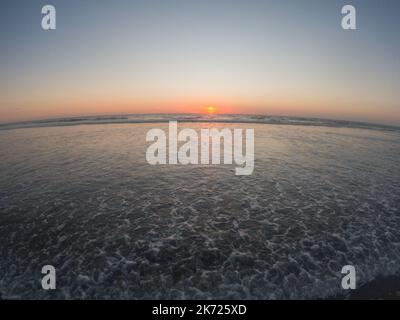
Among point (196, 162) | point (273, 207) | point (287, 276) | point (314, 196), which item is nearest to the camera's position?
point (287, 276)

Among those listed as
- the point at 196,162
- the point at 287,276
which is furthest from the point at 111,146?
the point at 287,276

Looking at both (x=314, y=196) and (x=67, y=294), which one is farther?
(x=314, y=196)

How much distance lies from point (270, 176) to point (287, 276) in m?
8.42

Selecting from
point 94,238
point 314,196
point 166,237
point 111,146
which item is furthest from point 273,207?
point 111,146

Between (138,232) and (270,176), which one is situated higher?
(270,176)

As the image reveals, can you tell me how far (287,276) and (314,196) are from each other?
618 cm

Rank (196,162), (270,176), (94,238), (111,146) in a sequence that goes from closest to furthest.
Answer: (94,238), (270,176), (196,162), (111,146)

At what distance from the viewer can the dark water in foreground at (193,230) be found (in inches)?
263

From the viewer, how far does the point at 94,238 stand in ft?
28.0

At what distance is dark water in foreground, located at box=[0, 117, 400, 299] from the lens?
6674mm

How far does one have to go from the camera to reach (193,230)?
359 inches
